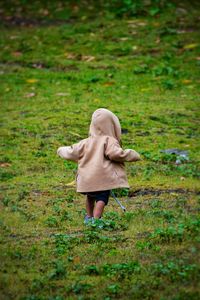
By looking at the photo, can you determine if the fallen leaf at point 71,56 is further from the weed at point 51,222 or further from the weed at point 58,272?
the weed at point 58,272

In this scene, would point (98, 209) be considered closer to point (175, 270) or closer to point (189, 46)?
point (175, 270)

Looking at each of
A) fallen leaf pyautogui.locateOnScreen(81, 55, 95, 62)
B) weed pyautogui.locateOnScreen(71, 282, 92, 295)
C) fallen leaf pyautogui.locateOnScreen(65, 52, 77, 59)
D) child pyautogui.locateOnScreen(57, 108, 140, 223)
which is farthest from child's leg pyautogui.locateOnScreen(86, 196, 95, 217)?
fallen leaf pyautogui.locateOnScreen(65, 52, 77, 59)

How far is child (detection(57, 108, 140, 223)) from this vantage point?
295 inches

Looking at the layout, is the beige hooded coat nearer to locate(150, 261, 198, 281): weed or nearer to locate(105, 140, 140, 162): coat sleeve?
locate(105, 140, 140, 162): coat sleeve

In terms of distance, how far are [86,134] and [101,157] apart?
381cm

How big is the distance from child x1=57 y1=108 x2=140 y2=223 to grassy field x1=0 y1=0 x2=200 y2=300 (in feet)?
0.92

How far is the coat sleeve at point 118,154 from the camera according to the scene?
7.46m

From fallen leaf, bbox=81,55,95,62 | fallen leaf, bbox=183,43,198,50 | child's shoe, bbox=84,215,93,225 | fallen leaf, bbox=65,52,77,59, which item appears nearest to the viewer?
child's shoe, bbox=84,215,93,225

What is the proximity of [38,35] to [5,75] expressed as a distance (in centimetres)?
287

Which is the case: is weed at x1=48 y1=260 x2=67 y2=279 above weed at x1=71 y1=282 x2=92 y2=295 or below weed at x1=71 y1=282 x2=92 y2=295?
below

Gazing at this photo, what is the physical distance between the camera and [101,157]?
7.54 m

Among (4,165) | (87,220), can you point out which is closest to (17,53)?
(4,165)

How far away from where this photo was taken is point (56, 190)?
8.95 meters

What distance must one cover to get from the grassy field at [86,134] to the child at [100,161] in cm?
28
